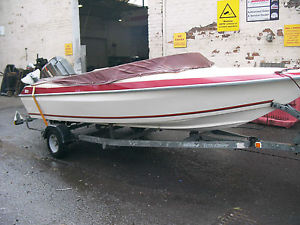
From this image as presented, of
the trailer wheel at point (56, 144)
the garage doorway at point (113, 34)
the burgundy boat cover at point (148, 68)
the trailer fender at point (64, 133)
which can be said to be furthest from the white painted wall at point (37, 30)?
the burgundy boat cover at point (148, 68)

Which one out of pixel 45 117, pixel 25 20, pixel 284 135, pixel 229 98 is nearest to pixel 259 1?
pixel 284 135

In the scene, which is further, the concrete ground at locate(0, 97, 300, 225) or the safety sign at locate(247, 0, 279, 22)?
the safety sign at locate(247, 0, 279, 22)

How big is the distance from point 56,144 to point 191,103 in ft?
9.01

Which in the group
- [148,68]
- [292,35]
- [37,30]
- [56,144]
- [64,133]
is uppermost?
[37,30]

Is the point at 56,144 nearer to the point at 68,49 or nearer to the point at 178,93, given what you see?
the point at 178,93

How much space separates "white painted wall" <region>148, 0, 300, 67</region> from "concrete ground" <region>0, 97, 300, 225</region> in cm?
254

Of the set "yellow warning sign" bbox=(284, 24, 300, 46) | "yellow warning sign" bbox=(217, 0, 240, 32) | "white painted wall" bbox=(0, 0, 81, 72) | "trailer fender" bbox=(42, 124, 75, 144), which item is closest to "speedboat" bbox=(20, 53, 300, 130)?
"trailer fender" bbox=(42, 124, 75, 144)

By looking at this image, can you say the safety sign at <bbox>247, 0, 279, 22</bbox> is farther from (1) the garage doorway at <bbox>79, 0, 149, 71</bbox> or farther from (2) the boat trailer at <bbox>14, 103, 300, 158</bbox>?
(1) the garage doorway at <bbox>79, 0, 149, 71</bbox>

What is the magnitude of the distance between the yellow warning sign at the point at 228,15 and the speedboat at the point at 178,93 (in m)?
3.71

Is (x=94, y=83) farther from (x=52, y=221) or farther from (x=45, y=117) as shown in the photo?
(x=52, y=221)

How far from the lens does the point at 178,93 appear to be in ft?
11.9

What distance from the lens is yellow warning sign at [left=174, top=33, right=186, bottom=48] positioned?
8.56 m

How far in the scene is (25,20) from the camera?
1333cm

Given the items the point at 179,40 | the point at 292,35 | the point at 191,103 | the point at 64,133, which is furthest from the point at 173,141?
the point at 179,40
